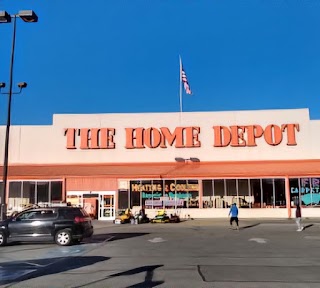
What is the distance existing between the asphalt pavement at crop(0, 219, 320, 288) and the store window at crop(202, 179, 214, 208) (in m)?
17.0

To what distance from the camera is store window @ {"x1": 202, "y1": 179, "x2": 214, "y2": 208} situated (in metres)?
38.7

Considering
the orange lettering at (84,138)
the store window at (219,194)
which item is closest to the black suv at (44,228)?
the store window at (219,194)

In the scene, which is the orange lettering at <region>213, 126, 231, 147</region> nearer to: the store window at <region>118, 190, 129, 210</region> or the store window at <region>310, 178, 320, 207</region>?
the store window at <region>310, 178, 320, 207</region>

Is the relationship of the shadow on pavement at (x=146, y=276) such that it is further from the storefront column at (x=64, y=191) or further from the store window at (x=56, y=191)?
the store window at (x=56, y=191)

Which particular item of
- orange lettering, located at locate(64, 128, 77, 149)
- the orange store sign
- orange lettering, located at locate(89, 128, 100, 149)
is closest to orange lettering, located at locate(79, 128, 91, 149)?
the orange store sign

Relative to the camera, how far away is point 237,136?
41.8 metres

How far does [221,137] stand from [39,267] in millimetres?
30202

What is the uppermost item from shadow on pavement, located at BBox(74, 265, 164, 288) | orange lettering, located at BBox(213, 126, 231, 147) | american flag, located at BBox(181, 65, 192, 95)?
american flag, located at BBox(181, 65, 192, 95)

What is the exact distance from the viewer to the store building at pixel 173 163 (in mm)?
38312

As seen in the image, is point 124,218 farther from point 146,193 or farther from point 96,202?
point 96,202

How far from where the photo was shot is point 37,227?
1964 centimetres

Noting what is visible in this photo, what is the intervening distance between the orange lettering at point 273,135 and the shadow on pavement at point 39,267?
2875cm

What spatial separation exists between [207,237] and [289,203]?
17.0m

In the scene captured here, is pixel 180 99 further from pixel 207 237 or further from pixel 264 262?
pixel 264 262
